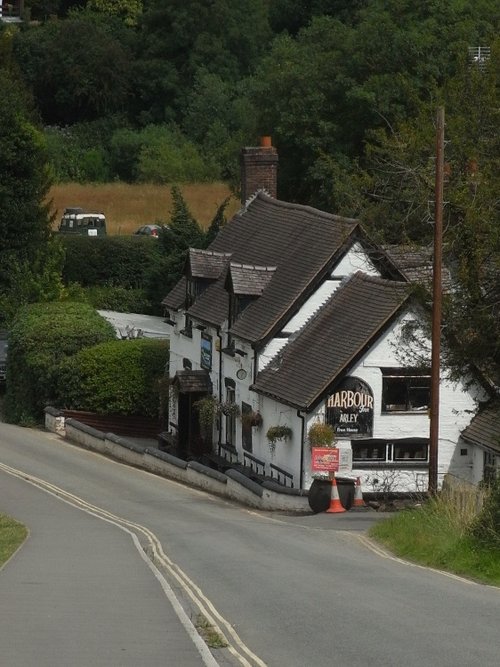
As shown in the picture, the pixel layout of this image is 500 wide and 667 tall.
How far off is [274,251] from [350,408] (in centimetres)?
744

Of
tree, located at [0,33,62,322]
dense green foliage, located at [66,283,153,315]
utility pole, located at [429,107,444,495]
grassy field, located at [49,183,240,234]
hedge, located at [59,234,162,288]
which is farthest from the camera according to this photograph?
grassy field, located at [49,183,240,234]

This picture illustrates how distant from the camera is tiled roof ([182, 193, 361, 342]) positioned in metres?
37.9

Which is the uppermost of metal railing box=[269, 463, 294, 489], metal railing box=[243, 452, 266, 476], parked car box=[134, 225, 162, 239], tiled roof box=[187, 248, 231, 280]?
parked car box=[134, 225, 162, 239]

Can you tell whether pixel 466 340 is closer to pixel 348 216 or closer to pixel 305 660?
pixel 348 216

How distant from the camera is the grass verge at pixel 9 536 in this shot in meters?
22.6

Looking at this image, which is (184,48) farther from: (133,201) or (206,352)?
(206,352)

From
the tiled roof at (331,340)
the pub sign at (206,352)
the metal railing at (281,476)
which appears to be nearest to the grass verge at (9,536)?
the metal railing at (281,476)

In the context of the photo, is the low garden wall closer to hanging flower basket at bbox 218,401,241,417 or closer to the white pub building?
the white pub building

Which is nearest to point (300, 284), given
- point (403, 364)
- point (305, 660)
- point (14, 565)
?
point (403, 364)

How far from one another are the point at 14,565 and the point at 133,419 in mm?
27118

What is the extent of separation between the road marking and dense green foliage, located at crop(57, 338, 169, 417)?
1186cm

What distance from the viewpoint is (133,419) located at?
47594 millimetres

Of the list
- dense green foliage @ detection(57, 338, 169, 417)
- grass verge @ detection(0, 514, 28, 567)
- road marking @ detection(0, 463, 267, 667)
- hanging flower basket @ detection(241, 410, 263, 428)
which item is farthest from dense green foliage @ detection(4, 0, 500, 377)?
grass verge @ detection(0, 514, 28, 567)

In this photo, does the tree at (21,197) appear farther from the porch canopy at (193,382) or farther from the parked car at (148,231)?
the porch canopy at (193,382)
